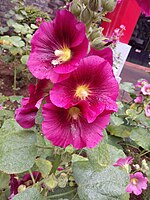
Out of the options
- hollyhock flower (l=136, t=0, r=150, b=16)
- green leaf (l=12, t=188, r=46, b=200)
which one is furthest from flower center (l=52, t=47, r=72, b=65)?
green leaf (l=12, t=188, r=46, b=200)

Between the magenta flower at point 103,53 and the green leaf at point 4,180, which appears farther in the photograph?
the green leaf at point 4,180

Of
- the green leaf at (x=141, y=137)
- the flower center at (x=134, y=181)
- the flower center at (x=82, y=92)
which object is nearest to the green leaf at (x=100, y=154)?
the flower center at (x=82, y=92)

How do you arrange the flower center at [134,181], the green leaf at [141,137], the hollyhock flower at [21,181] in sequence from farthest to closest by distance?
the green leaf at [141,137], the flower center at [134,181], the hollyhock flower at [21,181]

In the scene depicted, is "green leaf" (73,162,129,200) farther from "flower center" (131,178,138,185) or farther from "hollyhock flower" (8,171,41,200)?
"flower center" (131,178,138,185)

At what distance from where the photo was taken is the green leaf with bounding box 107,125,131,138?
64.8 inches

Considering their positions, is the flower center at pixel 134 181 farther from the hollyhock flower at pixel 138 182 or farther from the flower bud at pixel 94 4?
the flower bud at pixel 94 4

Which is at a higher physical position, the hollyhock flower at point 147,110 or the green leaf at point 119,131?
the hollyhock flower at point 147,110

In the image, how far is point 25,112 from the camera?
1.83 ft

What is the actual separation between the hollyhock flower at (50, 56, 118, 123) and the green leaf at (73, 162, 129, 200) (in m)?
0.18

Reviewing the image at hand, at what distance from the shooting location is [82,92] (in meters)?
0.49

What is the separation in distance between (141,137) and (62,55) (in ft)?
3.83

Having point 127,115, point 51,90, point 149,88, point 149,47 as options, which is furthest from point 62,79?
point 149,47

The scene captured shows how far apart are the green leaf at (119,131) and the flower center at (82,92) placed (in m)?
1.17

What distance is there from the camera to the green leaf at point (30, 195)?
21.8 inches
